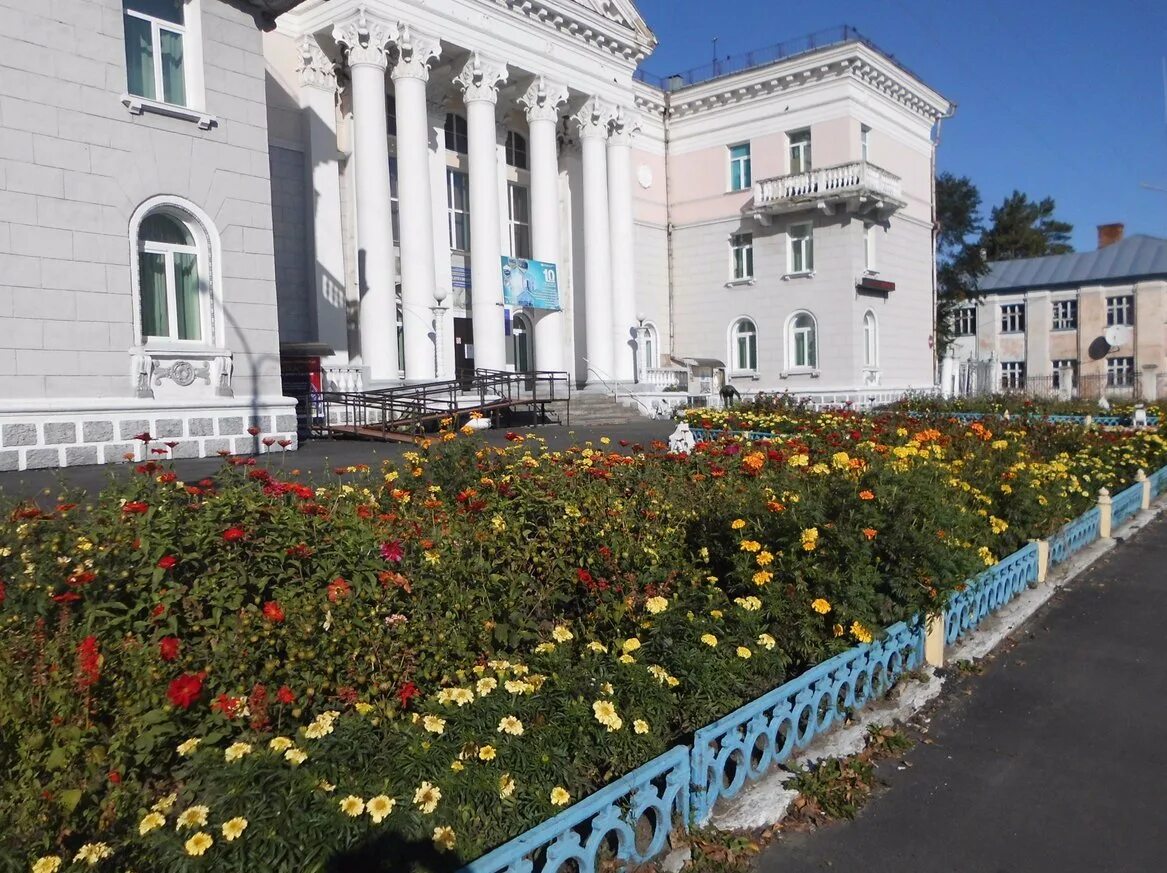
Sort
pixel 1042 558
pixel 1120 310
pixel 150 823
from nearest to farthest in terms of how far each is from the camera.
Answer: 1. pixel 150 823
2. pixel 1042 558
3. pixel 1120 310

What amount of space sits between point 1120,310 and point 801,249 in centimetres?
2634

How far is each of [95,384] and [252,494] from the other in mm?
9312

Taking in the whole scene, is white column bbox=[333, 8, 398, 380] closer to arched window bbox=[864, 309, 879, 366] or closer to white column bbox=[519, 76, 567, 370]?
white column bbox=[519, 76, 567, 370]

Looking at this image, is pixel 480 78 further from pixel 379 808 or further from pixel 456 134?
pixel 379 808

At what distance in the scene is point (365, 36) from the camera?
19.9m

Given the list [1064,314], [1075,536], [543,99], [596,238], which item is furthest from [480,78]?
[1064,314]

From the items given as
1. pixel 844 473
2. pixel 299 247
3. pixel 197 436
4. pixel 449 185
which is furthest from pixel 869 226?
pixel 844 473

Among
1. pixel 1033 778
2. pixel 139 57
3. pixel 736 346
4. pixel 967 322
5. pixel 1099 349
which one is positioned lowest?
pixel 1033 778

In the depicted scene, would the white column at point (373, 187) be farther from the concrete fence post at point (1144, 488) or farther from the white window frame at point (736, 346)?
the concrete fence post at point (1144, 488)

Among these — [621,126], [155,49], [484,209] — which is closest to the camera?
[155,49]

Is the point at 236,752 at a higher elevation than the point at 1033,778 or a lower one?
higher

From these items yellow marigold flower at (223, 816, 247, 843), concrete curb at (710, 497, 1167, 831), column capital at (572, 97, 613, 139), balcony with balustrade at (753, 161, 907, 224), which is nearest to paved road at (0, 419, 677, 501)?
yellow marigold flower at (223, 816, 247, 843)

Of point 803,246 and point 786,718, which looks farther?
point 803,246

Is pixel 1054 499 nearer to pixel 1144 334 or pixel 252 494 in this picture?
pixel 252 494
